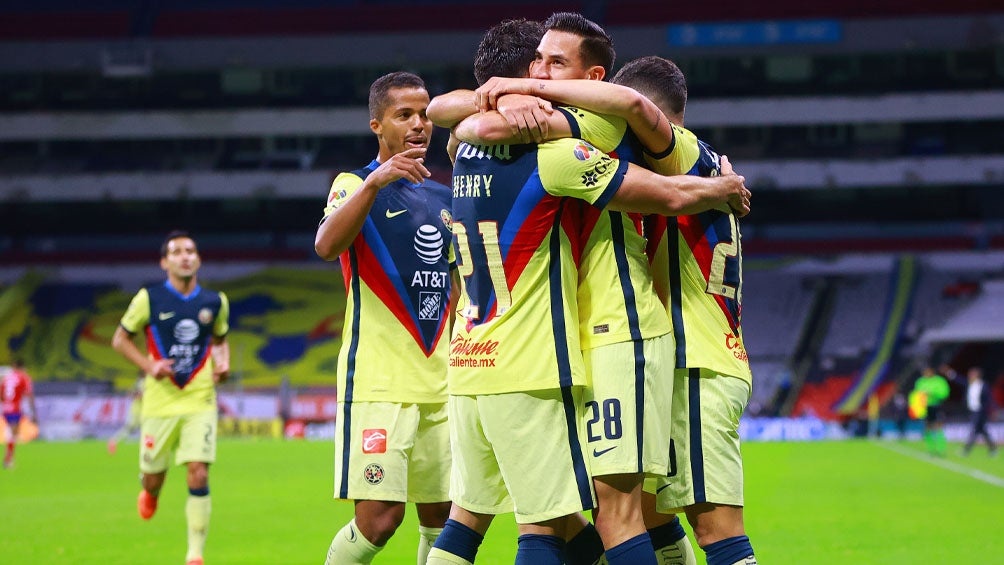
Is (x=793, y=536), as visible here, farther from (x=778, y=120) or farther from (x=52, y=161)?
(x=52, y=161)

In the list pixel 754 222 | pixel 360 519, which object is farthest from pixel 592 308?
pixel 754 222

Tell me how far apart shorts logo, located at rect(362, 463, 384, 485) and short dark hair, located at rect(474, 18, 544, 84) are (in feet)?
5.98

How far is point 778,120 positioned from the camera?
4009 cm

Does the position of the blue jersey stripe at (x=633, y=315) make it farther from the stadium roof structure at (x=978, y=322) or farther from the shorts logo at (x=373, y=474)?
the stadium roof structure at (x=978, y=322)

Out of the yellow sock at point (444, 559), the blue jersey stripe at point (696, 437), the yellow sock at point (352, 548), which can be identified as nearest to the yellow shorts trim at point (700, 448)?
the blue jersey stripe at point (696, 437)

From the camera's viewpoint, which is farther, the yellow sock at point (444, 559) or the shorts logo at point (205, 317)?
the shorts logo at point (205, 317)

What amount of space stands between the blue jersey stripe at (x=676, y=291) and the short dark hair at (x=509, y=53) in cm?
82

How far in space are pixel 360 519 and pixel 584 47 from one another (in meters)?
2.31

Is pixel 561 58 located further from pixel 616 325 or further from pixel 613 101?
pixel 616 325

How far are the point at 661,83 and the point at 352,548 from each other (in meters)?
2.40

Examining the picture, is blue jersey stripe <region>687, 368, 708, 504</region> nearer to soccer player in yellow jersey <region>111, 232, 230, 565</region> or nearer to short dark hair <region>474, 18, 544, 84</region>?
short dark hair <region>474, 18, 544, 84</region>

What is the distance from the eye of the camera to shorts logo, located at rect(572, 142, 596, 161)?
389cm

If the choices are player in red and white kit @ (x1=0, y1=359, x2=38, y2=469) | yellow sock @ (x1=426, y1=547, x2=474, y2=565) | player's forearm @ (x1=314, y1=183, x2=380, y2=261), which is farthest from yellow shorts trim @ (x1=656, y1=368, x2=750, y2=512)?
player in red and white kit @ (x1=0, y1=359, x2=38, y2=469)

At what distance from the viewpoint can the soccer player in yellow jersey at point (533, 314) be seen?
3.91m
